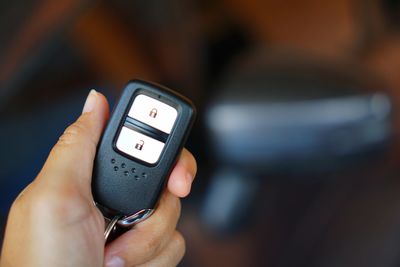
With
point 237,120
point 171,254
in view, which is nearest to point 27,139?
point 237,120

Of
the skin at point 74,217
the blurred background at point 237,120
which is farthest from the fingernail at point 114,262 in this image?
the blurred background at point 237,120

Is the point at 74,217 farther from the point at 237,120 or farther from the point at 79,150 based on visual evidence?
the point at 237,120

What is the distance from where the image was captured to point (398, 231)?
89 cm

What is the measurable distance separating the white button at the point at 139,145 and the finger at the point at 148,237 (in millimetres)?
44

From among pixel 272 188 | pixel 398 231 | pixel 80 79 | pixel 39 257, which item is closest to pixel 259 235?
pixel 272 188

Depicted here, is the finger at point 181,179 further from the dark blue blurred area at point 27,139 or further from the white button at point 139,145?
the dark blue blurred area at point 27,139

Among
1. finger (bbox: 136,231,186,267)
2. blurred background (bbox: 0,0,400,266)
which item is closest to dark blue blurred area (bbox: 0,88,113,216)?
blurred background (bbox: 0,0,400,266)

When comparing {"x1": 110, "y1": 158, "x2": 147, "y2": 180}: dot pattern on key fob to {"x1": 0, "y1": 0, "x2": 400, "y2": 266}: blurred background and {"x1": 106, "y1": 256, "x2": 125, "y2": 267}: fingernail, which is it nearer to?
{"x1": 106, "y1": 256, "x2": 125, "y2": 267}: fingernail

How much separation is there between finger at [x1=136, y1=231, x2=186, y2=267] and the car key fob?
58 mm

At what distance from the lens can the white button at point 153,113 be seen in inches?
19.7

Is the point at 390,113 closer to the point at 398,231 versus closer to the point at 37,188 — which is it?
the point at 398,231

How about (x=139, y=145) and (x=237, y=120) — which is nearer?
(x=139, y=145)

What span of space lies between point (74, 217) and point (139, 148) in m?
0.07

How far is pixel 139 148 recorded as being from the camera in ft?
1.68
